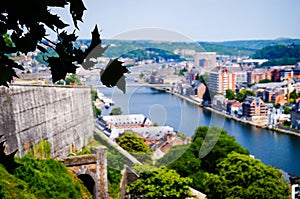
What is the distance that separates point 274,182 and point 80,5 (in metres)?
4.69

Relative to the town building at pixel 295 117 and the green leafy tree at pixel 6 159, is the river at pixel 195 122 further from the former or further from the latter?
the green leafy tree at pixel 6 159

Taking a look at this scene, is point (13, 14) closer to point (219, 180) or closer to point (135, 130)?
point (219, 180)

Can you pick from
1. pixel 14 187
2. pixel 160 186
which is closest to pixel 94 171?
pixel 160 186

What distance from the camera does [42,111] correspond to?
451 centimetres

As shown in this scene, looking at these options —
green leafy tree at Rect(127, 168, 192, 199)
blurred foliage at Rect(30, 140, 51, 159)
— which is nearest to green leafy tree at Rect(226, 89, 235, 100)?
green leafy tree at Rect(127, 168, 192, 199)

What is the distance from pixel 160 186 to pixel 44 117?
1.22m

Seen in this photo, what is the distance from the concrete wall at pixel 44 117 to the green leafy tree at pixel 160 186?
0.87 m

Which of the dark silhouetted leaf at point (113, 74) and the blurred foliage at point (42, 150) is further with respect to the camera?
the blurred foliage at point (42, 150)

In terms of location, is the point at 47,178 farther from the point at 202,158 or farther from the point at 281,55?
the point at 281,55

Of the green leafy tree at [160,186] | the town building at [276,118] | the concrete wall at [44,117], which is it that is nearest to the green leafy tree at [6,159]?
the concrete wall at [44,117]

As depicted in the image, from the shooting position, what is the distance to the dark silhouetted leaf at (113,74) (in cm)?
51

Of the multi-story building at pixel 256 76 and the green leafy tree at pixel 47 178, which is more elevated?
the green leafy tree at pixel 47 178

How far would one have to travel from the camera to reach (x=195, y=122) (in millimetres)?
5742

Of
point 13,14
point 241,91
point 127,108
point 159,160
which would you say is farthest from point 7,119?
point 241,91
